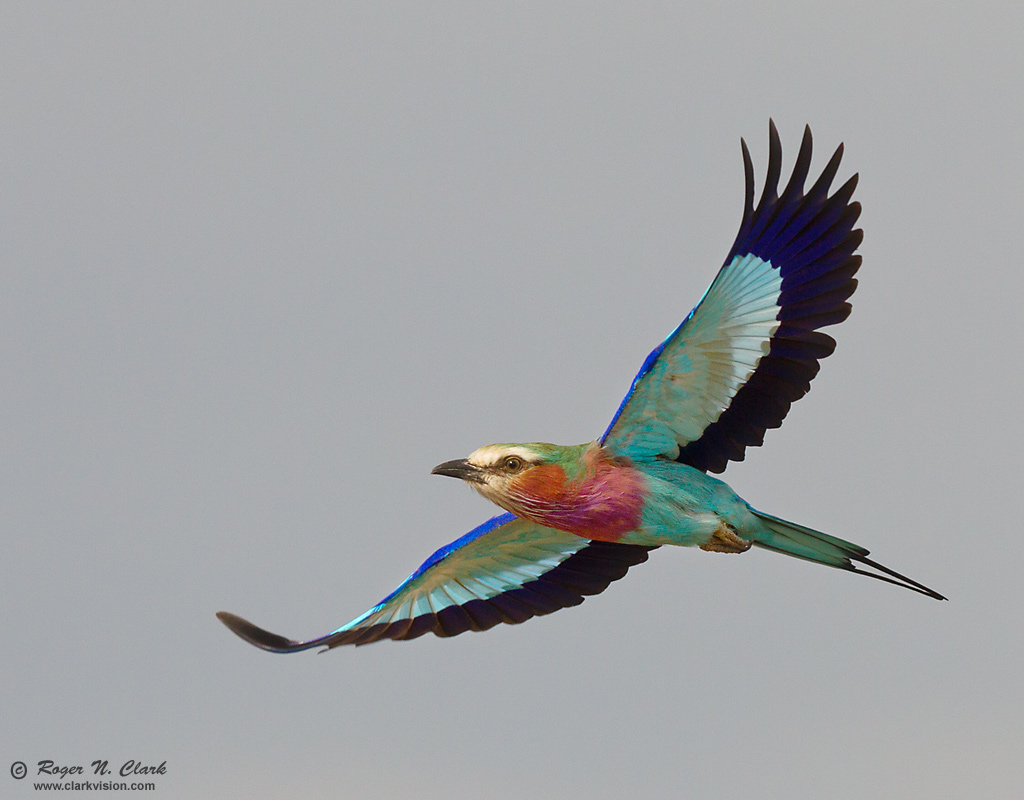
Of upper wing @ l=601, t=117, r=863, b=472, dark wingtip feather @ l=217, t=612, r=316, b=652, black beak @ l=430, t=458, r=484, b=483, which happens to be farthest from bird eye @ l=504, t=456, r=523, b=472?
dark wingtip feather @ l=217, t=612, r=316, b=652

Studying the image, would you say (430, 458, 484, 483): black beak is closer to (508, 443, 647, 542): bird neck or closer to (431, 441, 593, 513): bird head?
(431, 441, 593, 513): bird head

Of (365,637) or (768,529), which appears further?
(365,637)

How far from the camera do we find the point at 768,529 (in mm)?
10812

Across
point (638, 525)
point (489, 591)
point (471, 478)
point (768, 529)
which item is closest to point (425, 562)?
point (489, 591)

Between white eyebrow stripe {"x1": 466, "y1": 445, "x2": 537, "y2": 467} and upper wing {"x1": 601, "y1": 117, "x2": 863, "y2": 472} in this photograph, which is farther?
white eyebrow stripe {"x1": 466, "y1": 445, "x2": 537, "y2": 467}

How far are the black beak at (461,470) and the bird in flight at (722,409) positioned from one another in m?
0.01

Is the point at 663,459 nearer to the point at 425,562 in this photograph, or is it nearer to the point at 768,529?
the point at 768,529

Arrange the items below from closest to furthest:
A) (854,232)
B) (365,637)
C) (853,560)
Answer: (854,232) → (853,560) → (365,637)

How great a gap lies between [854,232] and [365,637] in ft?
17.0

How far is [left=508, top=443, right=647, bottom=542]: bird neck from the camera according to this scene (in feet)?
34.3

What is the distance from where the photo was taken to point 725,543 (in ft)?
35.0

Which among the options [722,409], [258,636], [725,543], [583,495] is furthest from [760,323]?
[258,636]

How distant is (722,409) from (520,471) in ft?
5.27

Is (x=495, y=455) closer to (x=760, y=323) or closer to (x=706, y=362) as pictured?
(x=706, y=362)
